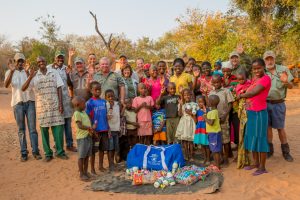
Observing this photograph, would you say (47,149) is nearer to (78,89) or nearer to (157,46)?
(78,89)

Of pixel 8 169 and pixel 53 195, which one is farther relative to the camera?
pixel 8 169

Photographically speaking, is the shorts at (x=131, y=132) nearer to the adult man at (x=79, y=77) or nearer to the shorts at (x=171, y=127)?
the shorts at (x=171, y=127)

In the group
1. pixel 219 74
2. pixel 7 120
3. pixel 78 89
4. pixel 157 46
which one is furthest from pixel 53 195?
pixel 157 46

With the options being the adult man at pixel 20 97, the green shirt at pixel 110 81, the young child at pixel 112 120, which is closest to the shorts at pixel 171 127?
the young child at pixel 112 120

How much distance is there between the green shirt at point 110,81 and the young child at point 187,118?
1193mm

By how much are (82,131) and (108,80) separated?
119cm

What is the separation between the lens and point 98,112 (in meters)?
5.60

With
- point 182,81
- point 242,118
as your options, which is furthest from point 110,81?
point 242,118

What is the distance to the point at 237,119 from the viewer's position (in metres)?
6.16

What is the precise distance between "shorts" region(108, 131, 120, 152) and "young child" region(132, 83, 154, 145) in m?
0.49

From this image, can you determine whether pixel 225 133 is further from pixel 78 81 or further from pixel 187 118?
pixel 78 81

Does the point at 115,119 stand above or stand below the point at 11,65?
below

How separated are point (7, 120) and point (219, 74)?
974 cm

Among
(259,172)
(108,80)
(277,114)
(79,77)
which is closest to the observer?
(259,172)
